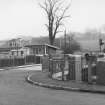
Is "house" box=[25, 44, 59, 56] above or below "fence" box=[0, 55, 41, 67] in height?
above

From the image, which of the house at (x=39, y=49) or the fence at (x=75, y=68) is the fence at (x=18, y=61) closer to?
the house at (x=39, y=49)

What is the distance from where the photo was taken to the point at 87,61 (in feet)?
47.6

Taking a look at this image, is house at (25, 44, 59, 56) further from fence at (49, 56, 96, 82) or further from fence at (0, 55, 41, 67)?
fence at (49, 56, 96, 82)

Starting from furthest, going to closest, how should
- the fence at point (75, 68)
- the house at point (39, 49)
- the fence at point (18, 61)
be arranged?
1. the house at point (39, 49)
2. the fence at point (18, 61)
3. the fence at point (75, 68)

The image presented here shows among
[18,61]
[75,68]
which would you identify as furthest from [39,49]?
[75,68]

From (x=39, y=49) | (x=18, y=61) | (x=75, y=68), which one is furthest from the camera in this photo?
(x=39, y=49)

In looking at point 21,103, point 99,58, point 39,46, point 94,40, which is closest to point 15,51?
point 39,46

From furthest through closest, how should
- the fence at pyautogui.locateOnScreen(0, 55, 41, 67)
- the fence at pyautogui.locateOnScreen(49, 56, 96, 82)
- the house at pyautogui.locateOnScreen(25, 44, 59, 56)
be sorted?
1. the house at pyautogui.locateOnScreen(25, 44, 59, 56)
2. the fence at pyautogui.locateOnScreen(0, 55, 41, 67)
3. the fence at pyautogui.locateOnScreen(49, 56, 96, 82)

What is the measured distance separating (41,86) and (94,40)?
4239 centimetres

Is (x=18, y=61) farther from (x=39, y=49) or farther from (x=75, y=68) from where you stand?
(x=75, y=68)

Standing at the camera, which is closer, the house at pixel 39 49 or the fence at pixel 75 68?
the fence at pixel 75 68

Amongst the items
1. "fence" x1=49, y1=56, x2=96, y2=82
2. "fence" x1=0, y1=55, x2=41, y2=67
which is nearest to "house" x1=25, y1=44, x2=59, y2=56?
"fence" x1=0, y1=55, x2=41, y2=67

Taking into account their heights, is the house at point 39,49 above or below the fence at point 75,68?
above

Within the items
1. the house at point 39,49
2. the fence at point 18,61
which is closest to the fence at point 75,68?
the fence at point 18,61
